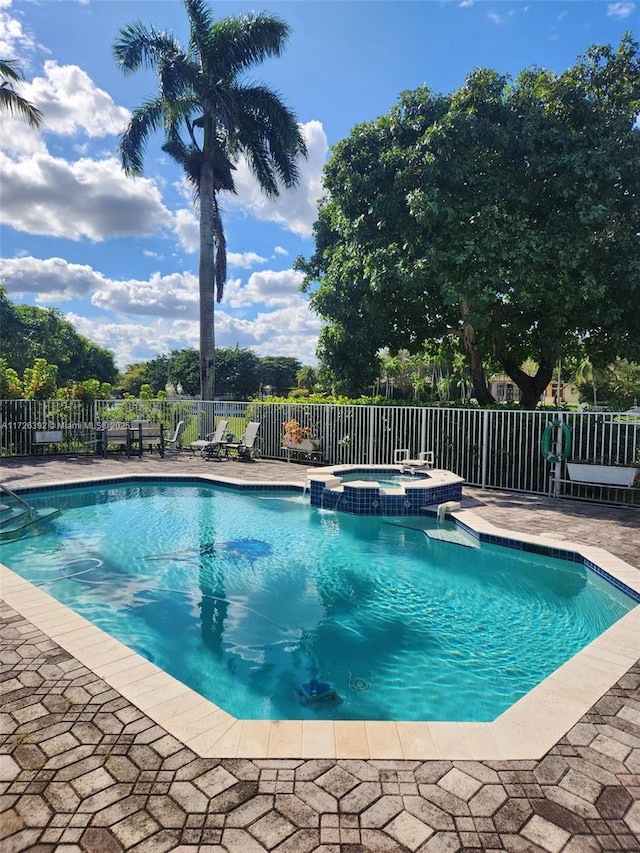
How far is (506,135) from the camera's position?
1027 centimetres

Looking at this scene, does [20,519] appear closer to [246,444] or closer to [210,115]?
[246,444]

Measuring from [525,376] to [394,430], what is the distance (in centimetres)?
518

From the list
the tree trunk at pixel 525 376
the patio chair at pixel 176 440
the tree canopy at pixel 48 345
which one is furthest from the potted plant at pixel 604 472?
the tree canopy at pixel 48 345

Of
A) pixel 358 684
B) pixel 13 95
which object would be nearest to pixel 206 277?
pixel 13 95

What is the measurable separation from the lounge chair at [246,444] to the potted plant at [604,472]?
8.38 meters

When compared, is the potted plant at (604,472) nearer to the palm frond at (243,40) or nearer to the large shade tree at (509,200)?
the large shade tree at (509,200)

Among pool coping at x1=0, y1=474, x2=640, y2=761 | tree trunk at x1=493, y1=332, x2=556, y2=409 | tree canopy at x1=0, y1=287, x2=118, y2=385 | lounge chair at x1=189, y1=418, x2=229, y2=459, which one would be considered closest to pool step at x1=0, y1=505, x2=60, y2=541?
pool coping at x1=0, y1=474, x2=640, y2=761

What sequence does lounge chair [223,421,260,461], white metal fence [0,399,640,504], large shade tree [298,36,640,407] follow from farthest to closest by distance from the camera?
lounge chair [223,421,260,461] < large shade tree [298,36,640,407] < white metal fence [0,399,640,504]

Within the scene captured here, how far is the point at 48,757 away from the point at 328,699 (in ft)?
5.74

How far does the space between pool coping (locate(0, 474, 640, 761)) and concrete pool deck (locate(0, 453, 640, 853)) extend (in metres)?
0.01

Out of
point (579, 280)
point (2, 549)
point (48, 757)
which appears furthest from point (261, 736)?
point (579, 280)

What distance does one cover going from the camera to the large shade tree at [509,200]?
10.0 meters

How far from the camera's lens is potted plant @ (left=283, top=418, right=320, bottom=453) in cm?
1395

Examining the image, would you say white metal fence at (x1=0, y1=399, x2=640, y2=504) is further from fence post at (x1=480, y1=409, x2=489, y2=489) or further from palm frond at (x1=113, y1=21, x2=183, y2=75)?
palm frond at (x1=113, y1=21, x2=183, y2=75)
